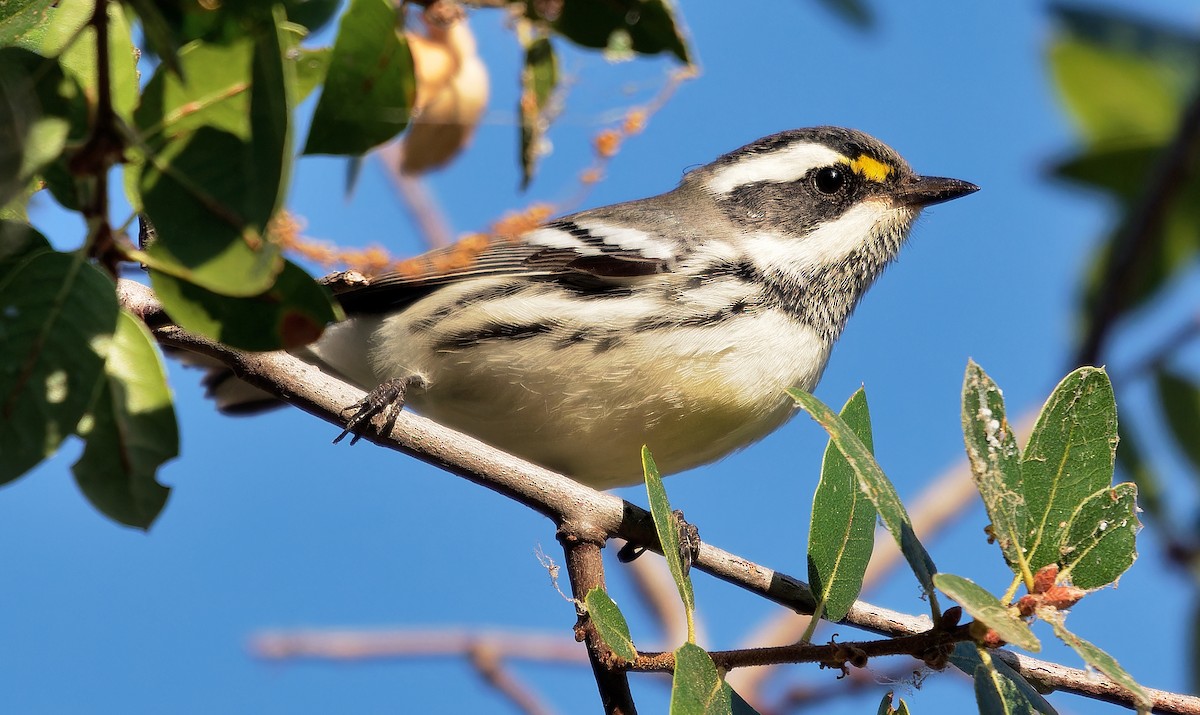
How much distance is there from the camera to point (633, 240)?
3.87 meters

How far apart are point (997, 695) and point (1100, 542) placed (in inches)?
12.8

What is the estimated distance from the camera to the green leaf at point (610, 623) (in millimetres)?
1873

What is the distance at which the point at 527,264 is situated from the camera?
3.81 metres

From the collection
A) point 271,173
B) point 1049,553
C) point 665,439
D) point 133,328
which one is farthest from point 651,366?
point 271,173

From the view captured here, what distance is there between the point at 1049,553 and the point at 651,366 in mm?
1648

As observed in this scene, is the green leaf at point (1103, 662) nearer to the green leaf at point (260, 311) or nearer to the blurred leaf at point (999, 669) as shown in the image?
the blurred leaf at point (999, 669)

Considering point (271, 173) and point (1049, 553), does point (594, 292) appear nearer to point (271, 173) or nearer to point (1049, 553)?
point (1049, 553)

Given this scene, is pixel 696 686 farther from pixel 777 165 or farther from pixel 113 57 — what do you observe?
pixel 777 165

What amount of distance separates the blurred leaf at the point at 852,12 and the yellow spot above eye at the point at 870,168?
0.93 metres

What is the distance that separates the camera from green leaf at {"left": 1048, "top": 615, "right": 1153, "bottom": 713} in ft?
5.32

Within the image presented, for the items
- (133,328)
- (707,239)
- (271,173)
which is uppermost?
(707,239)

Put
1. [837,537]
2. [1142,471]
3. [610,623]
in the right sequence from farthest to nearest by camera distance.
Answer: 1. [1142,471]
2. [837,537]
3. [610,623]

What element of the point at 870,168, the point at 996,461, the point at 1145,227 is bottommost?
the point at 996,461

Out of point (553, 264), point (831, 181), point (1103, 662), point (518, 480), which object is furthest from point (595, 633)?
point (831, 181)
